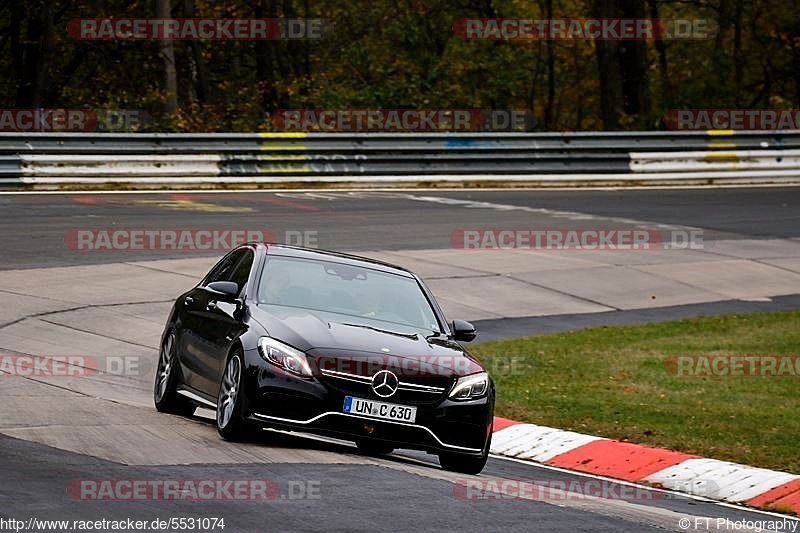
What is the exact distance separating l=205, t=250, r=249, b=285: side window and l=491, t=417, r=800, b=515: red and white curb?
2660 mm

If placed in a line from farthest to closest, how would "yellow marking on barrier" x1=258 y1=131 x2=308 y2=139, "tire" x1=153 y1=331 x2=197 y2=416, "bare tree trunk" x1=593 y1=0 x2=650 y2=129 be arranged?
"bare tree trunk" x1=593 y1=0 x2=650 y2=129 → "yellow marking on barrier" x1=258 y1=131 x2=308 y2=139 → "tire" x1=153 y1=331 x2=197 y2=416

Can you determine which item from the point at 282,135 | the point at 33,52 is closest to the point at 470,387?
the point at 282,135

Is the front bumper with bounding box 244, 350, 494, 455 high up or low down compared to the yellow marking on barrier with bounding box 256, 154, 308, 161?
down

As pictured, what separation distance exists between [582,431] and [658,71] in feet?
148

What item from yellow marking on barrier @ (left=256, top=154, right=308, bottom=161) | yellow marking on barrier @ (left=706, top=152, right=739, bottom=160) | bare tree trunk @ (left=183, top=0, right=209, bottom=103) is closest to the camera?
yellow marking on barrier @ (left=256, top=154, right=308, bottom=161)

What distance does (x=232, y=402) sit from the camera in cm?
1001

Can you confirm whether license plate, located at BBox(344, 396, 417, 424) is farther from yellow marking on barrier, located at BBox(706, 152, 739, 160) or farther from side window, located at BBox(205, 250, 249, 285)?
yellow marking on barrier, located at BBox(706, 152, 739, 160)

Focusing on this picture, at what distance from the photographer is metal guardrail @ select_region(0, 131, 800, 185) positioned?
2827cm

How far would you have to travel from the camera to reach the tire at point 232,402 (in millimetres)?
9836

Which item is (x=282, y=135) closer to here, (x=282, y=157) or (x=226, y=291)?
(x=282, y=157)

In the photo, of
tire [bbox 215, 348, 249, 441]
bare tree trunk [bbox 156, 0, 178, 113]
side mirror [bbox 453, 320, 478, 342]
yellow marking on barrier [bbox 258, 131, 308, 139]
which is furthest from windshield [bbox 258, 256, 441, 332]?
bare tree trunk [bbox 156, 0, 178, 113]

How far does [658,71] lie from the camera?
56.2 m

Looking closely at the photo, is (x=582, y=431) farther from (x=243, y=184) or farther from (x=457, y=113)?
(x=457, y=113)

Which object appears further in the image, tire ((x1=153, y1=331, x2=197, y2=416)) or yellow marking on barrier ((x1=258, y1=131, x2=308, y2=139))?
yellow marking on barrier ((x1=258, y1=131, x2=308, y2=139))
